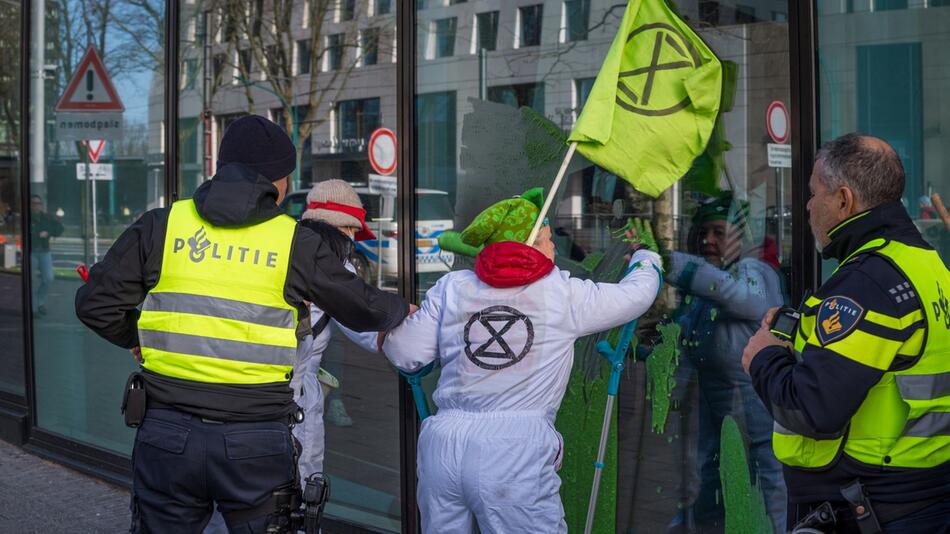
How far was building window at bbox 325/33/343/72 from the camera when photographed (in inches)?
Answer: 257

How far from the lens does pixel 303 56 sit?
22.1 feet

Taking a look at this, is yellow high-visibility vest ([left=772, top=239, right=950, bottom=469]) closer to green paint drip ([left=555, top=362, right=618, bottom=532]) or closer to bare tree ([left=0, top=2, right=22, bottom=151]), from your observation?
green paint drip ([left=555, top=362, right=618, bottom=532])

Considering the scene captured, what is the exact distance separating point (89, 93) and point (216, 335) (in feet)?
16.8

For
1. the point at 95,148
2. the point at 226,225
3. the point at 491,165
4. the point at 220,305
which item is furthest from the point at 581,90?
the point at 95,148

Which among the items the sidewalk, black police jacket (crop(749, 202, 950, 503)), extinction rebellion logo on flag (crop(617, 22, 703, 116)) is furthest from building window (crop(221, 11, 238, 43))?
black police jacket (crop(749, 202, 950, 503))

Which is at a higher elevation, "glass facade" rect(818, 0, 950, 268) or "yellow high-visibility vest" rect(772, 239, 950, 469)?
"glass facade" rect(818, 0, 950, 268)

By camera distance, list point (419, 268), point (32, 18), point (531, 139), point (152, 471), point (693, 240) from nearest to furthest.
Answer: point (152, 471) < point (693, 240) < point (531, 139) < point (419, 268) < point (32, 18)

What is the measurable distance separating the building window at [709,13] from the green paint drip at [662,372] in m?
1.31

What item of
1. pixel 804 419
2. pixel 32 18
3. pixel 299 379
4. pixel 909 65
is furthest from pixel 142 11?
pixel 804 419

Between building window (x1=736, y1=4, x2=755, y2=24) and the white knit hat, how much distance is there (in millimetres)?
1923

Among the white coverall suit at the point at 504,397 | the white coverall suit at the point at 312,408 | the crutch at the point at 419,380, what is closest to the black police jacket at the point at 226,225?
the white coverall suit at the point at 504,397

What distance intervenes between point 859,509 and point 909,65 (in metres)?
2.11

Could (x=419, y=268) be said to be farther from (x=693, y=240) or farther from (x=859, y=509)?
(x=859, y=509)

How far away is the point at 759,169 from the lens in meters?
4.59
